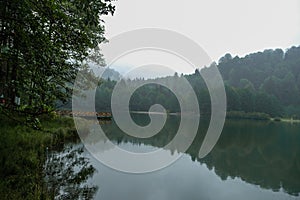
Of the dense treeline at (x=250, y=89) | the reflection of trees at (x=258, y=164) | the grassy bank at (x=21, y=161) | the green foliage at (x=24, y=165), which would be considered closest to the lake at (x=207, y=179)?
the reflection of trees at (x=258, y=164)

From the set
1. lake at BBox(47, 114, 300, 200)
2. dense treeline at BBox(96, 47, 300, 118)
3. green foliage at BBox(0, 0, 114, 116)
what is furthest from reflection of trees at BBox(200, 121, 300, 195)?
dense treeline at BBox(96, 47, 300, 118)

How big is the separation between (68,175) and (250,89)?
308 feet

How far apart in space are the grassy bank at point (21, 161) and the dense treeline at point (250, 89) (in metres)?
29.1

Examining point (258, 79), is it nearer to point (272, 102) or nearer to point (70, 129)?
point (272, 102)

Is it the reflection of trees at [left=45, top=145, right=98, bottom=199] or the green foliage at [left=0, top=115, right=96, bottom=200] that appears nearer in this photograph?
the green foliage at [left=0, top=115, right=96, bottom=200]

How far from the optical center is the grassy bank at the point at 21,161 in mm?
6129

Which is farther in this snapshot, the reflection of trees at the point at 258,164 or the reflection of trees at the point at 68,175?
the reflection of trees at the point at 258,164

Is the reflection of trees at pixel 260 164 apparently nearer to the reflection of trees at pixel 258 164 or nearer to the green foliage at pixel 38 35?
the reflection of trees at pixel 258 164

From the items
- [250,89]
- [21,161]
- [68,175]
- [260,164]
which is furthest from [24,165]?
[250,89]

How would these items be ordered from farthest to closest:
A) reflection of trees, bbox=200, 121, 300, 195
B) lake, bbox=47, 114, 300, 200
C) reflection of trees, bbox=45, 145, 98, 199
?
reflection of trees, bbox=200, 121, 300, 195 → lake, bbox=47, 114, 300, 200 → reflection of trees, bbox=45, 145, 98, 199

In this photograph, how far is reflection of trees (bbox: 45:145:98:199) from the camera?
296 inches

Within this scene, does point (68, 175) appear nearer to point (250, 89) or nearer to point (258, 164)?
point (258, 164)

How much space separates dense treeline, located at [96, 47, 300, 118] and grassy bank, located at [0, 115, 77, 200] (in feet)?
95.4

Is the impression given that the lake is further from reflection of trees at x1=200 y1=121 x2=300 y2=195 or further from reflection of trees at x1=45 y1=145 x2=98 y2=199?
reflection of trees at x1=45 y1=145 x2=98 y2=199
